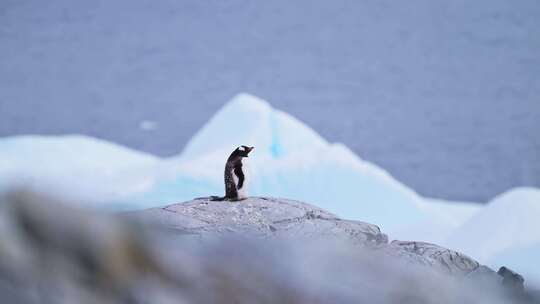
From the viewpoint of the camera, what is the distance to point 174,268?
0.52 m

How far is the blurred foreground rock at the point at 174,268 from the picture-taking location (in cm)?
47

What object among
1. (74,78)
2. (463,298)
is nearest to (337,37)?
(74,78)

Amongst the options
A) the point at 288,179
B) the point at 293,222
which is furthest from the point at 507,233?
the point at 293,222

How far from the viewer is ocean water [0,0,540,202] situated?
7.46m

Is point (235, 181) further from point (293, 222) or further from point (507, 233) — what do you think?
point (507, 233)

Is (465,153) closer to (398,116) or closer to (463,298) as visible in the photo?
(398,116)

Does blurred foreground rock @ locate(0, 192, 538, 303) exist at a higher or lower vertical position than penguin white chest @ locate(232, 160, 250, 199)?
higher

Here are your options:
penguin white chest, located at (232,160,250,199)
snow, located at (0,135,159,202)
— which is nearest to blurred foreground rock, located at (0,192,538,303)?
penguin white chest, located at (232,160,250,199)

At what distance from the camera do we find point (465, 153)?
7.44 m

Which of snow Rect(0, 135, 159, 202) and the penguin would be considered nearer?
the penguin

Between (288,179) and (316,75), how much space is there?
4.21 feet

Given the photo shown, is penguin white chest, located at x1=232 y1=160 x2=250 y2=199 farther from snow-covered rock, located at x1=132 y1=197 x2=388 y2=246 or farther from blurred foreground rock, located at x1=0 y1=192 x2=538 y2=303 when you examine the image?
blurred foreground rock, located at x1=0 y1=192 x2=538 y2=303

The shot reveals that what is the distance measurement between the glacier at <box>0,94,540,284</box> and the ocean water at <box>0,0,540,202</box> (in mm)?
229

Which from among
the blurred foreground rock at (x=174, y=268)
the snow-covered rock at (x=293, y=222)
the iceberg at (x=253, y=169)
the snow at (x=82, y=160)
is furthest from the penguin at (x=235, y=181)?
the snow at (x=82, y=160)
